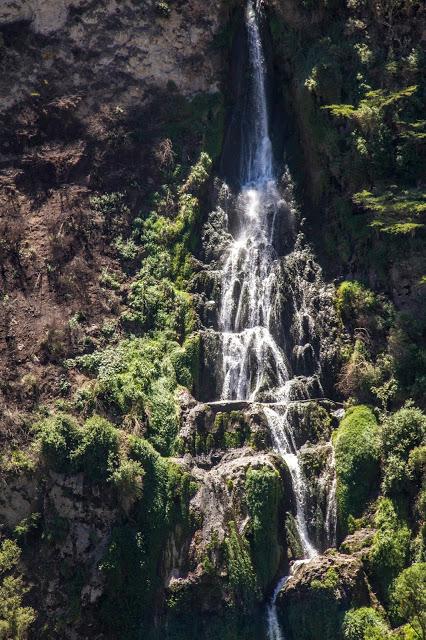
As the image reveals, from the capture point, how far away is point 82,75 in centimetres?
3897

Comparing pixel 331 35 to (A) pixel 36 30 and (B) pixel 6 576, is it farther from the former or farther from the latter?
(B) pixel 6 576

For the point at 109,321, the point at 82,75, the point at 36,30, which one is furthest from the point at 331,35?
the point at 109,321

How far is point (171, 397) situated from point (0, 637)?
1072 centimetres

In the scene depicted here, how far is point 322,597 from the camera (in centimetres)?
2536

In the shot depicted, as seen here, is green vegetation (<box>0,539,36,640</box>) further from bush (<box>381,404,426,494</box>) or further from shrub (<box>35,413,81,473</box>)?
bush (<box>381,404,426,494</box>)

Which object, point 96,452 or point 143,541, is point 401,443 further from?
point 96,452

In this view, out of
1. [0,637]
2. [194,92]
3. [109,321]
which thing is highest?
[194,92]

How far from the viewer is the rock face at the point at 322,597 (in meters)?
25.2

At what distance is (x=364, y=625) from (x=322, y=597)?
1611 mm

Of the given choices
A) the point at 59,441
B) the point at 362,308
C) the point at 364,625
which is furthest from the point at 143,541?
the point at 362,308

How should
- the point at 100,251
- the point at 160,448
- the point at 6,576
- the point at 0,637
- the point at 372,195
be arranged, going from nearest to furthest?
the point at 0,637 → the point at 6,576 → the point at 160,448 → the point at 372,195 → the point at 100,251

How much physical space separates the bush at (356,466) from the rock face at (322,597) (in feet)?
5.96

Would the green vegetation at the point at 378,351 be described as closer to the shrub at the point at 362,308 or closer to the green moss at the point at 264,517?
the shrub at the point at 362,308

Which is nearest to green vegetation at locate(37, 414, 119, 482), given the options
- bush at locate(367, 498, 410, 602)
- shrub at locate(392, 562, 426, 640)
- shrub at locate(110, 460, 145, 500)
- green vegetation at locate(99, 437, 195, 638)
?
shrub at locate(110, 460, 145, 500)
